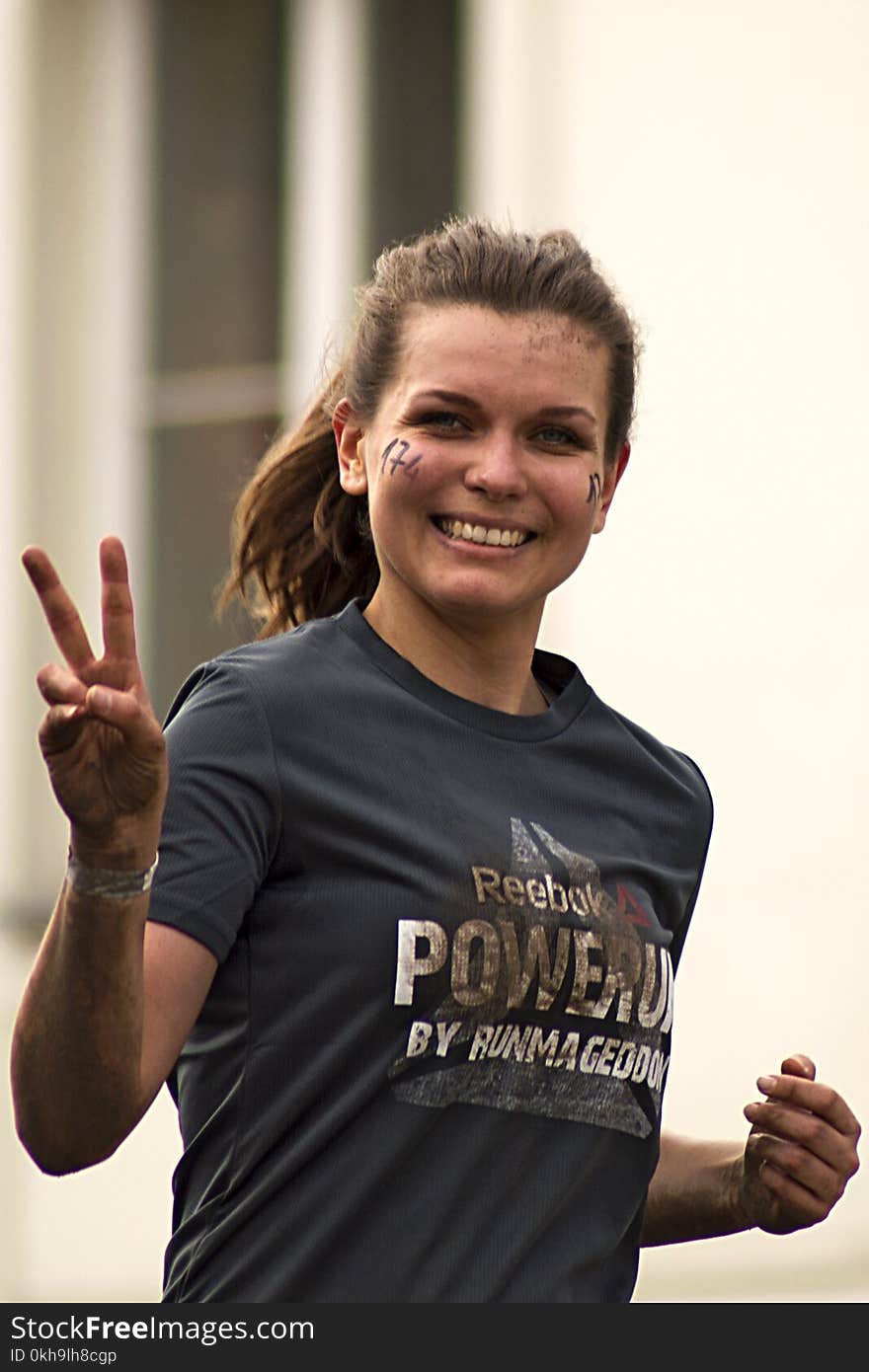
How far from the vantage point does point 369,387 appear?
221 cm

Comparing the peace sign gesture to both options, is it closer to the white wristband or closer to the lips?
the white wristband

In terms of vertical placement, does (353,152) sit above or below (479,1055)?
above

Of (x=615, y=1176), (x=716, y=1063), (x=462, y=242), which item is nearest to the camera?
(x=615, y=1176)

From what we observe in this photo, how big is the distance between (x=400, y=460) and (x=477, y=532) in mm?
97

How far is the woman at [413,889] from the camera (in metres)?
1.72

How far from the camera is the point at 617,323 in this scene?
87.7 inches

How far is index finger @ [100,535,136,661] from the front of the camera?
165 cm

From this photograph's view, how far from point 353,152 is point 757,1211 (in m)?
3.29


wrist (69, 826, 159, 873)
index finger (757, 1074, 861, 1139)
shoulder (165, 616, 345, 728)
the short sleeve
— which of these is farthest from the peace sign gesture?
index finger (757, 1074, 861, 1139)

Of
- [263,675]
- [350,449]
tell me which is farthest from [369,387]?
[263,675]

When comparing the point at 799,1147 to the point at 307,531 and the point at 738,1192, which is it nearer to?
the point at 738,1192

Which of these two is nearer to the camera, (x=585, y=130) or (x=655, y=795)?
(x=655, y=795)

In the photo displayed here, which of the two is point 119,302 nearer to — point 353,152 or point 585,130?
point 353,152

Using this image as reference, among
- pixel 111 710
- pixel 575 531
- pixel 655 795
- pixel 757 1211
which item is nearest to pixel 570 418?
pixel 575 531
